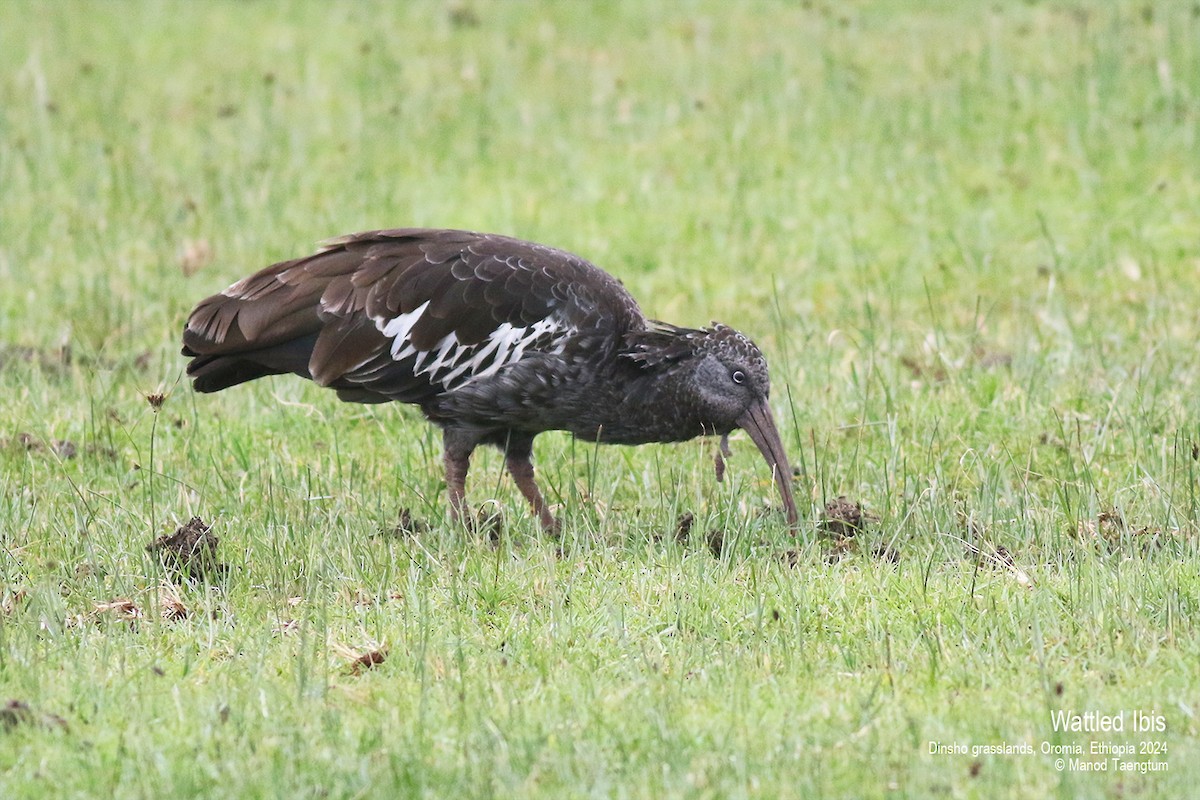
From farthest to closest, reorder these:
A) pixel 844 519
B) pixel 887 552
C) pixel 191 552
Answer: pixel 844 519 < pixel 887 552 < pixel 191 552

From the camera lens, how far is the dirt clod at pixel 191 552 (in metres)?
6.14

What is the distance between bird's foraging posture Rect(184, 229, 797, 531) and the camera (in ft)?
22.7

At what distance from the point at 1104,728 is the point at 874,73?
8976 mm

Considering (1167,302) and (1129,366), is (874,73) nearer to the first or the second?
(1167,302)

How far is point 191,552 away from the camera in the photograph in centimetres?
614

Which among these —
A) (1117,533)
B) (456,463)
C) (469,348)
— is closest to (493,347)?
(469,348)

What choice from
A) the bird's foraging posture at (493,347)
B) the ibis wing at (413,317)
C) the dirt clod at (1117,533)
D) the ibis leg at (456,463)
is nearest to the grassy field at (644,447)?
the dirt clod at (1117,533)

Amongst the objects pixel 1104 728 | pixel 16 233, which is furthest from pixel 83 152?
pixel 1104 728

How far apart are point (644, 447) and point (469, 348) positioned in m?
1.29

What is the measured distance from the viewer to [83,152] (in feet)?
40.0

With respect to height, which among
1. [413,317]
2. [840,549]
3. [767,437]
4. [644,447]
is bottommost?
[840,549]

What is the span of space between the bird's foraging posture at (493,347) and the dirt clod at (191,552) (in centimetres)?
104

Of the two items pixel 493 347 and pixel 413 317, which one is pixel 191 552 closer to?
pixel 413 317

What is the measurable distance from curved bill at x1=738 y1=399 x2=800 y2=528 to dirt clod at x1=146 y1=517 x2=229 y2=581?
2.17m
